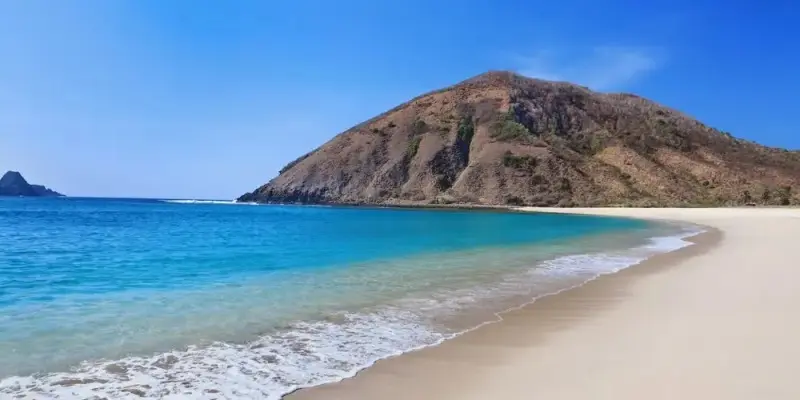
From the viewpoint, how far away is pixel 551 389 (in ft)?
17.2

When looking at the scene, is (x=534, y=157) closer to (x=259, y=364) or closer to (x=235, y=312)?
(x=235, y=312)

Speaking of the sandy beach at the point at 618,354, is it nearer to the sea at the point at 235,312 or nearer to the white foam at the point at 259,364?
the white foam at the point at 259,364

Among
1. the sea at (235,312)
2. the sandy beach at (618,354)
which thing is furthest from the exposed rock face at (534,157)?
the sandy beach at (618,354)

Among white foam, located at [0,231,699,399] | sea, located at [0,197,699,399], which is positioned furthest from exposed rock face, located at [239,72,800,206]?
white foam, located at [0,231,699,399]

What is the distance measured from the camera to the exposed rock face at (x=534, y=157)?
4072 inches

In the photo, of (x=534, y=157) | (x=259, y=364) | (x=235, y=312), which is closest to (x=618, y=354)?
(x=259, y=364)

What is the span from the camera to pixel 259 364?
6.38 meters

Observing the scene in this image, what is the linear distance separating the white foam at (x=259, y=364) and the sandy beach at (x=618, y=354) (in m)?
0.45

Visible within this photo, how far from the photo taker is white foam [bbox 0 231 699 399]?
545 centimetres

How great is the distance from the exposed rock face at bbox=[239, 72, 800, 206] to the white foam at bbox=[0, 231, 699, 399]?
95.0 meters

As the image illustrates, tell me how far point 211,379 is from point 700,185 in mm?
117832

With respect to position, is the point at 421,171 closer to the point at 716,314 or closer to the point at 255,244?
the point at 255,244

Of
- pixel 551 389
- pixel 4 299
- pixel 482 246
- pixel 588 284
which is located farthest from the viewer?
pixel 482 246

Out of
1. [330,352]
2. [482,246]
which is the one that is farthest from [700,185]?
[330,352]
